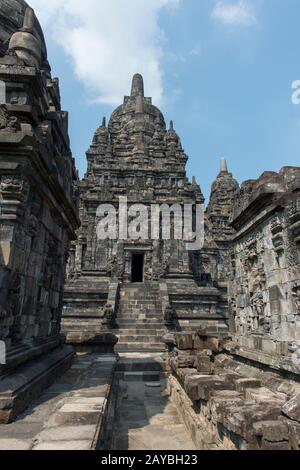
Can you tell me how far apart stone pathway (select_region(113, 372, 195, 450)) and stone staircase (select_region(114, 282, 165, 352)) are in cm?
539

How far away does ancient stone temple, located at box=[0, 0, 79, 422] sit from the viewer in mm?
3959

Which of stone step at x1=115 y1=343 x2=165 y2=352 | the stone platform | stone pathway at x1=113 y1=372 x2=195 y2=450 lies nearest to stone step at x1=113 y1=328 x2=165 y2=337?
stone step at x1=115 y1=343 x2=165 y2=352

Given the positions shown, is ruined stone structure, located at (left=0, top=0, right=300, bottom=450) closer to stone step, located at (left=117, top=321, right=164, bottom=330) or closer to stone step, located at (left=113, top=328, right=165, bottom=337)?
stone step, located at (left=113, top=328, right=165, bottom=337)

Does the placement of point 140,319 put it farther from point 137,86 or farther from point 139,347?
point 137,86

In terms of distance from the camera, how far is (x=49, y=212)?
230 inches

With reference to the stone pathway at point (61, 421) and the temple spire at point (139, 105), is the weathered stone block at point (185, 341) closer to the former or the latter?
the stone pathway at point (61, 421)

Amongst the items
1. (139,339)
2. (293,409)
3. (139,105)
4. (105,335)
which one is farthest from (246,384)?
(139,105)

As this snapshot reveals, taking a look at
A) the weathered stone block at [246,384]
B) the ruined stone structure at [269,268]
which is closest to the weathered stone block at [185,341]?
the ruined stone structure at [269,268]

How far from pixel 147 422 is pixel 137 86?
136 feet

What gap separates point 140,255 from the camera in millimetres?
24797

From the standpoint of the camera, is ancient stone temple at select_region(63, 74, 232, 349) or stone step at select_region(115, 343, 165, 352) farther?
ancient stone temple at select_region(63, 74, 232, 349)

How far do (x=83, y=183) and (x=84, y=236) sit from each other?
5.27 metres

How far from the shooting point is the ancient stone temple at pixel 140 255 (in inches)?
645

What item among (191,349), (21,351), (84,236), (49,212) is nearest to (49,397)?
(21,351)
